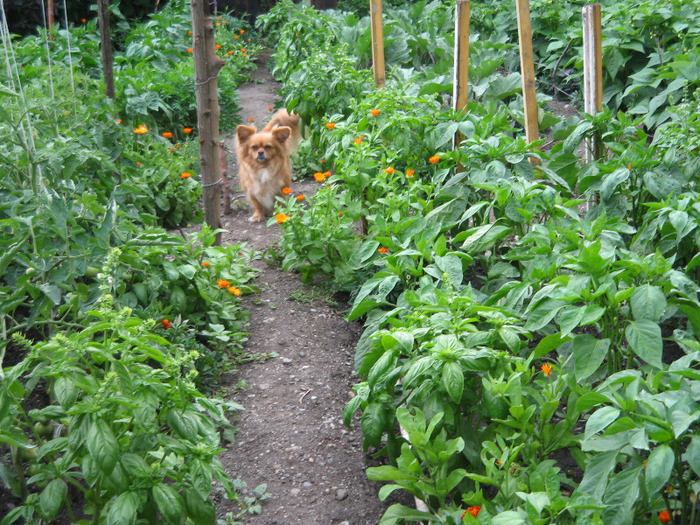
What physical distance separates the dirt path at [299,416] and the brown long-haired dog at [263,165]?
4.28 feet

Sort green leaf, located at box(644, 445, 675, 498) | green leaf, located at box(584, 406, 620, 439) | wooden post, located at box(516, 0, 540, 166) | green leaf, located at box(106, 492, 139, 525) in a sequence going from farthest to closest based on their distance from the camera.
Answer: wooden post, located at box(516, 0, 540, 166) → green leaf, located at box(106, 492, 139, 525) → green leaf, located at box(584, 406, 620, 439) → green leaf, located at box(644, 445, 675, 498)

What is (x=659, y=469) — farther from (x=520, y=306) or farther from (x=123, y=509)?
(x=123, y=509)

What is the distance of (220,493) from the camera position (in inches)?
124

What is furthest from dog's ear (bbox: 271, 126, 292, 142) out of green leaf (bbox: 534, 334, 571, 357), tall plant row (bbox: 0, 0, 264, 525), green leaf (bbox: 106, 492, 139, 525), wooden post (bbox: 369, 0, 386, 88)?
green leaf (bbox: 106, 492, 139, 525)

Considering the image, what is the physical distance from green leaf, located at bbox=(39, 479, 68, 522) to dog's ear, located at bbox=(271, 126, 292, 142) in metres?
4.71

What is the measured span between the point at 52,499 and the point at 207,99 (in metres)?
3.04

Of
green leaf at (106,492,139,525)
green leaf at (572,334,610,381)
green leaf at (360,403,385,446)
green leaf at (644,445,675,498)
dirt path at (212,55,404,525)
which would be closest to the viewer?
green leaf at (644,445,675,498)

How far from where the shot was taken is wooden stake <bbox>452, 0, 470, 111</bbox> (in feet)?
16.7

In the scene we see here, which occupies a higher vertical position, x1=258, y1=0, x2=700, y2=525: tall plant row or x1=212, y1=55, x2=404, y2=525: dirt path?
x1=258, y1=0, x2=700, y2=525: tall plant row

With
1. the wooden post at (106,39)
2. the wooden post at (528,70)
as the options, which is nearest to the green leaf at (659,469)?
the wooden post at (528,70)

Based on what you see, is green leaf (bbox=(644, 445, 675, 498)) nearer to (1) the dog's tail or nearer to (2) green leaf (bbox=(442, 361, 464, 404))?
(2) green leaf (bbox=(442, 361, 464, 404))

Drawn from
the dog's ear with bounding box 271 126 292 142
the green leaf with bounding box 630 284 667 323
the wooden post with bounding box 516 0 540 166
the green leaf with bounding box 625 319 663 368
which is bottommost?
the green leaf with bounding box 625 319 663 368

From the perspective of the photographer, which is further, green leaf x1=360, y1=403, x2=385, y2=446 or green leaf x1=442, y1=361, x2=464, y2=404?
green leaf x1=360, y1=403, x2=385, y2=446

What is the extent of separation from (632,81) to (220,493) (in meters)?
5.79
